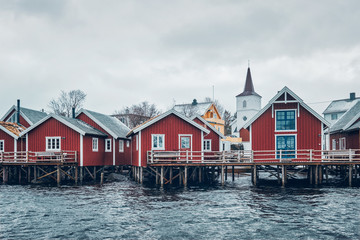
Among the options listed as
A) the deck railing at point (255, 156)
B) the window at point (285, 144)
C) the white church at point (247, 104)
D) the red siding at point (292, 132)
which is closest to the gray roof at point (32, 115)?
the deck railing at point (255, 156)

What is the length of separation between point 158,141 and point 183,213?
42.7 feet

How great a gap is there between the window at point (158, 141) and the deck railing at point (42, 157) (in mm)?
7499

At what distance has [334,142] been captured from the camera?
1700 inches

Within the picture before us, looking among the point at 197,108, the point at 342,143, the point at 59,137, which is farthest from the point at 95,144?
the point at 197,108

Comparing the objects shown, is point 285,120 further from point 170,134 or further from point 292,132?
point 170,134

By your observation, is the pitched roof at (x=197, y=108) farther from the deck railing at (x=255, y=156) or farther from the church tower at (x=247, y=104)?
the deck railing at (x=255, y=156)

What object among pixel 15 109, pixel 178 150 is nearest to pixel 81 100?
pixel 15 109

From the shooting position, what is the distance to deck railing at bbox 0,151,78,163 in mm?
32188

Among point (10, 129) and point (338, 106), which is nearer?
point (10, 129)

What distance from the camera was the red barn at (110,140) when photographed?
38.3 m

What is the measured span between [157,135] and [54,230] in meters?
16.3

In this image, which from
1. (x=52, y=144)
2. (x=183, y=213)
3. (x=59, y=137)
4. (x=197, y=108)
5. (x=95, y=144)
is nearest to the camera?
(x=183, y=213)

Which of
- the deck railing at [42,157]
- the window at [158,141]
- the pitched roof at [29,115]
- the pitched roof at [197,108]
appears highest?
the pitched roof at [197,108]

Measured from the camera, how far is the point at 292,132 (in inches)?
1211
